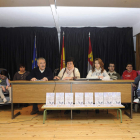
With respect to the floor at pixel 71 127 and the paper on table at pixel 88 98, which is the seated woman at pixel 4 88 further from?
the paper on table at pixel 88 98

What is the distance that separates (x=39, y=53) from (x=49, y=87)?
249 cm

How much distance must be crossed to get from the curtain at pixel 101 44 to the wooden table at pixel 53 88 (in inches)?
86.3

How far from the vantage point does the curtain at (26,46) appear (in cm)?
491

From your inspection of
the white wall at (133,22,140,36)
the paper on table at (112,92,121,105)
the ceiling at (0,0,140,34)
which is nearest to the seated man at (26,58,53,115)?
the ceiling at (0,0,140,34)

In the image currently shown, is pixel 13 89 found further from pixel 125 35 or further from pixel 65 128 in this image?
pixel 125 35

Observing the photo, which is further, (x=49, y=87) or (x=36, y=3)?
(x=36, y=3)

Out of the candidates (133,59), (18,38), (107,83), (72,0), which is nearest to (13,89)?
(107,83)

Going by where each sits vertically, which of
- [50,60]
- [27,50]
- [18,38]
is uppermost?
[18,38]

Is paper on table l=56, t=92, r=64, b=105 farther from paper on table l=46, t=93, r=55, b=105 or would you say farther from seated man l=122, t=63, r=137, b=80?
seated man l=122, t=63, r=137, b=80

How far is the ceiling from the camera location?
10.0 ft

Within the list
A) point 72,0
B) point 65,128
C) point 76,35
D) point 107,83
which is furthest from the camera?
point 76,35

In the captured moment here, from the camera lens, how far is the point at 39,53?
492 cm

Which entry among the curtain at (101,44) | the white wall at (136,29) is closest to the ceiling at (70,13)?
the white wall at (136,29)

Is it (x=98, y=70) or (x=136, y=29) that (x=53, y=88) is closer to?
(x=98, y=70)
